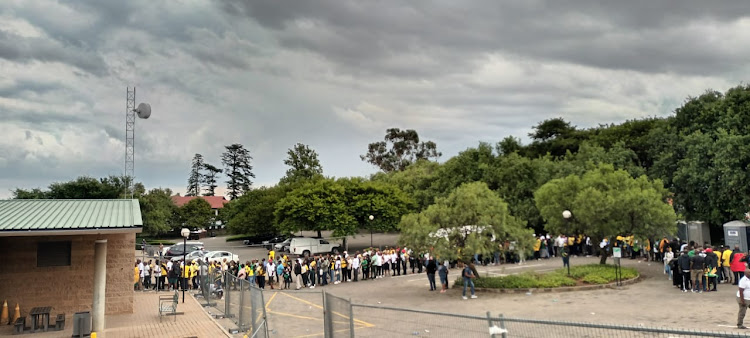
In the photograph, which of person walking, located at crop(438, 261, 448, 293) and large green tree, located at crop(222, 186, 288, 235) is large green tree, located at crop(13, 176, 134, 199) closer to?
large green tree, located at crop(222, 186, 288, 235)

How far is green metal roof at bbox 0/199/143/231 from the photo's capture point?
14.7m

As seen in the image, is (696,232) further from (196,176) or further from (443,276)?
(196,176)

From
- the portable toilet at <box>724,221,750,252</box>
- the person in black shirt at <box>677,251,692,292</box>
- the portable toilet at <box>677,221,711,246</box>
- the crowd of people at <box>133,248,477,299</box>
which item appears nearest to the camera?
the person in black shirt at <box>677,251,692,292</box>

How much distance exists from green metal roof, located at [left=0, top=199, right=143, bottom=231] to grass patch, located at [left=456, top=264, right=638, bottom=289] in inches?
552

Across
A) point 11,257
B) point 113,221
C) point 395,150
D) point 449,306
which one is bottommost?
point 449,306

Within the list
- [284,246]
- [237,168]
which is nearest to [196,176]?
[237,168]

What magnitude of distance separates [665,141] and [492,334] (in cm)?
4018

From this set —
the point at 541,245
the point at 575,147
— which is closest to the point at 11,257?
the point at 541,245

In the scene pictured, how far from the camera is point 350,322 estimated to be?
31.9ft

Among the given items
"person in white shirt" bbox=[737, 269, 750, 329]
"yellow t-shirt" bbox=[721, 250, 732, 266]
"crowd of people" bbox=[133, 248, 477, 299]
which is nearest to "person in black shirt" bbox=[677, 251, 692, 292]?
"yellow t-shirt" bbox=[721, 250, 732, 266]

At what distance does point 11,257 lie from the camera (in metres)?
17.3

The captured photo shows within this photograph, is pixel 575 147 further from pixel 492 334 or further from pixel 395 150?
pixel 492 334

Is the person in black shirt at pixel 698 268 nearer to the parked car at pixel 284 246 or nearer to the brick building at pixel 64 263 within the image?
the brick building at pixel 64 263

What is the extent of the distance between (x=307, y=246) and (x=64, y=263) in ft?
92.6
